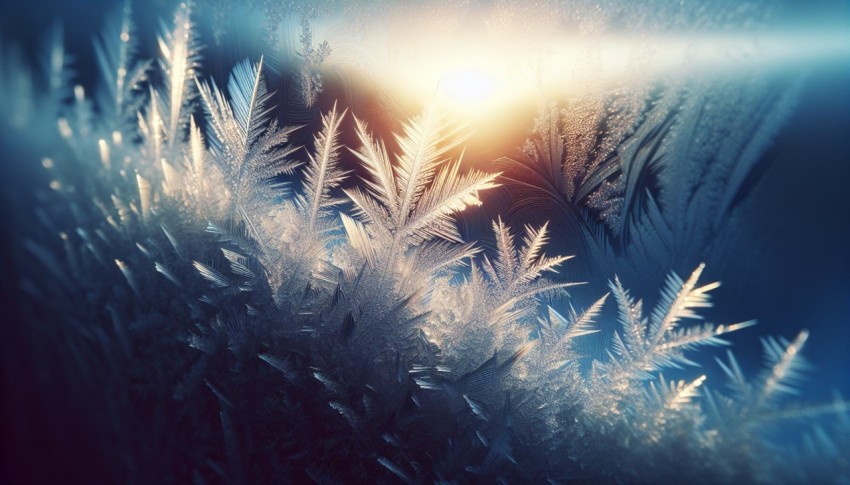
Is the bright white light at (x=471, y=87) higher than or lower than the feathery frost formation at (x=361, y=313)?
higher

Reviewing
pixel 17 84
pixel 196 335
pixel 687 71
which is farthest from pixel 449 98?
pixel 17 84

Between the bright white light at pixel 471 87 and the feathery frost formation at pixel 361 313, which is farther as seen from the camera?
the bright white light at pixel 471 87

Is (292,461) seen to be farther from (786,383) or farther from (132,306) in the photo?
(786,383)

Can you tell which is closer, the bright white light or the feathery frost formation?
the feathery frost formation

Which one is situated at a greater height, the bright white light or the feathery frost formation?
the bright white light

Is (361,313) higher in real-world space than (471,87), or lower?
lower
